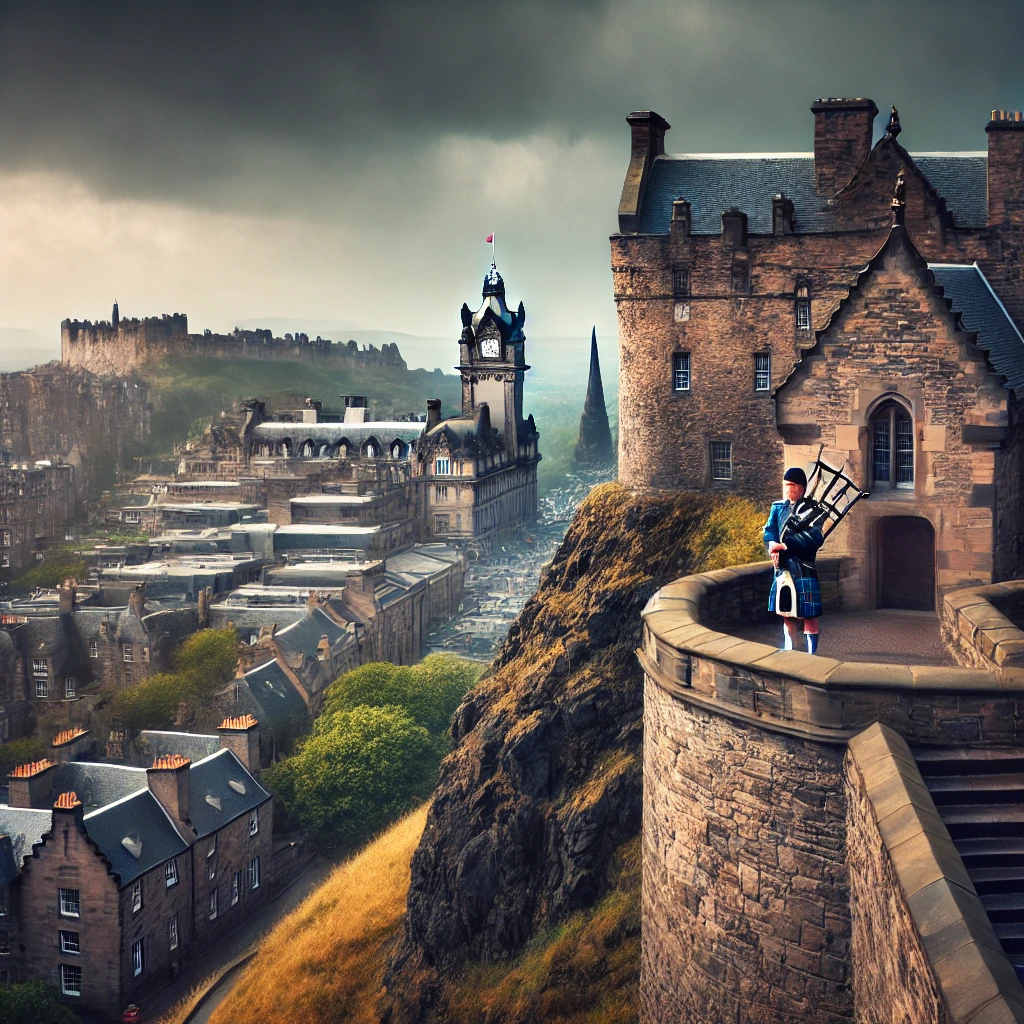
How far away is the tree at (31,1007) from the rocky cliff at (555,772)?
14.5m

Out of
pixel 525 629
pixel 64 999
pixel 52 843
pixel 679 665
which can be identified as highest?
pixel 679 665

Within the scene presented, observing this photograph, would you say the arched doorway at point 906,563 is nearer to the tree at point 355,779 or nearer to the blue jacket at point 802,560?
the blue jacket at point 802,560

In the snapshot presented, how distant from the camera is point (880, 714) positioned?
36.4ft

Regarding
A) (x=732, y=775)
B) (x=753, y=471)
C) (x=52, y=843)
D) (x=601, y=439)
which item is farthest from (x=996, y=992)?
(x=601, y=439)

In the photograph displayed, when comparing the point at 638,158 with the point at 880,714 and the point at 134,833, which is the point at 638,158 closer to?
the point at 880,714

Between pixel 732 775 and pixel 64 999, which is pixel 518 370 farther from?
pixel 732 775

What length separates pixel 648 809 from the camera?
1397 cm

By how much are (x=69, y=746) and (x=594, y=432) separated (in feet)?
368

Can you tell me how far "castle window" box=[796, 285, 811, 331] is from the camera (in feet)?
104

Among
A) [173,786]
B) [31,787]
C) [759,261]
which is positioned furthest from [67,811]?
[759,261]

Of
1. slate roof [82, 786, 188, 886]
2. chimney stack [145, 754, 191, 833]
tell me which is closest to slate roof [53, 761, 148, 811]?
chimney stack [145, 754, 191, 833]

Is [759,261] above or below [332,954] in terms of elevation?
above

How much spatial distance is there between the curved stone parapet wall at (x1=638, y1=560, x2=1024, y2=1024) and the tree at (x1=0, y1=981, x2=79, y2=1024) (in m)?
32.0

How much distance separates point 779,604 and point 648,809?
2.68m
